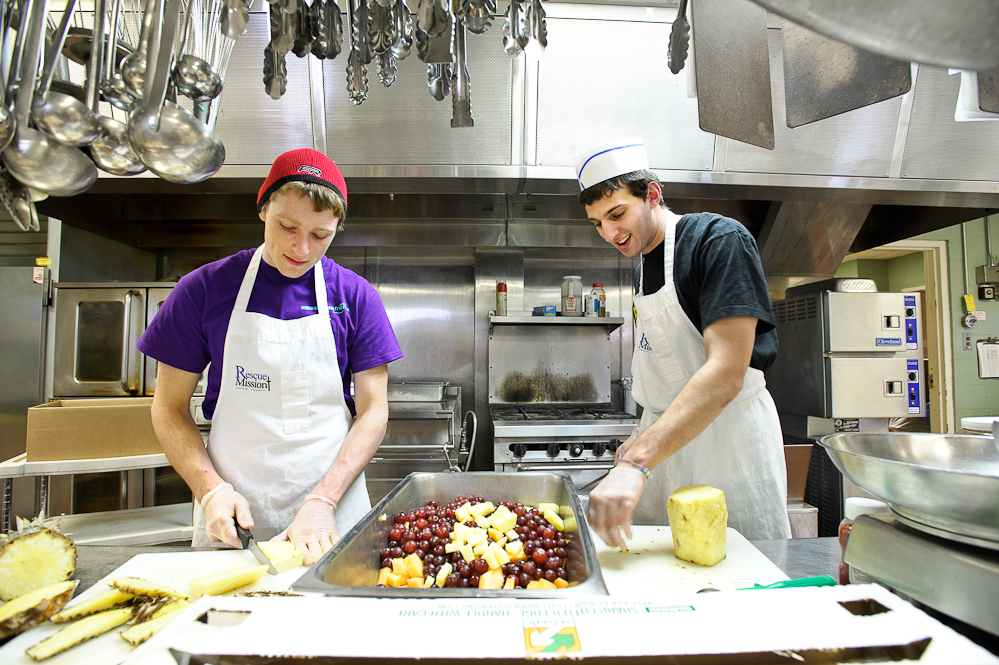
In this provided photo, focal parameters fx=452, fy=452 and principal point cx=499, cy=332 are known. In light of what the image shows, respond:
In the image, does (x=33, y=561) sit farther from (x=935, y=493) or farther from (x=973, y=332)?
(x=973, y=332)

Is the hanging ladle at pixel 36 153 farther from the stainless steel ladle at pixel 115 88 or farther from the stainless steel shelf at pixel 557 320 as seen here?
the stainless steel shelf at pixel 557 320

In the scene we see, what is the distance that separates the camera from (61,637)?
70 cm

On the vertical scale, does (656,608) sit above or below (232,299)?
below

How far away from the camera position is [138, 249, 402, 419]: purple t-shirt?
1430 millimetres

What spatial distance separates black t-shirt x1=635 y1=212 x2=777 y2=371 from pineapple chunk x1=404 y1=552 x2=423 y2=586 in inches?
39.3

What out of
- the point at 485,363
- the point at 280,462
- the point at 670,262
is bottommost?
the point at 280,462

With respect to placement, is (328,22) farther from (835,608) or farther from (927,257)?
(927,257)

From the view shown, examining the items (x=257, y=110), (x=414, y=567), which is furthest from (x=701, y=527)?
(x=257, y=110)

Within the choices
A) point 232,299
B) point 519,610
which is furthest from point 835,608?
point 232,299

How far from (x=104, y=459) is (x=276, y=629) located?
2.74m

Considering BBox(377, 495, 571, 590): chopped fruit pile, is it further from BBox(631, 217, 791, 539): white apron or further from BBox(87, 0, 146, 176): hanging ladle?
BBox(87, 0, 146, 176): hanging ladle

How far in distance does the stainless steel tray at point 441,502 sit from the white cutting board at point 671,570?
0.11 m

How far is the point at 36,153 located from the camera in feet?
3.58

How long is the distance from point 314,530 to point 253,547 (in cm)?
14
